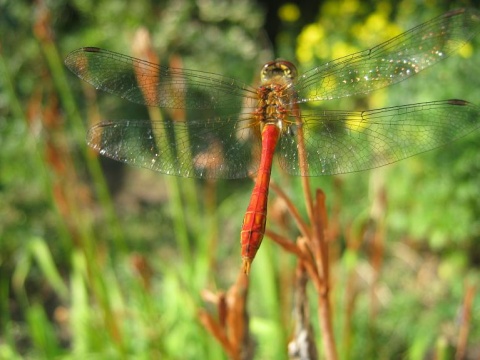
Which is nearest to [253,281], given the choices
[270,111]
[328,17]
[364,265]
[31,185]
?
[364,265]

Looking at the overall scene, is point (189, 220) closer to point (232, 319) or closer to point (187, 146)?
point (187, 146)

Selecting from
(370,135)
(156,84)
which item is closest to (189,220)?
(156,84)

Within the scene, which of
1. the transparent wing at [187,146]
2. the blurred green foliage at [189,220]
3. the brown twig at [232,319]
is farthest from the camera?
the blurred green foliage at [189,220]

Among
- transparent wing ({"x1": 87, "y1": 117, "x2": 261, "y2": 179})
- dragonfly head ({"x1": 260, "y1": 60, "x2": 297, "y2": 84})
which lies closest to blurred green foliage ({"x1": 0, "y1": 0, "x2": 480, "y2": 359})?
transparent wing ({"x1": 87, "y1": 117, "x2": 261, "y2": 179})

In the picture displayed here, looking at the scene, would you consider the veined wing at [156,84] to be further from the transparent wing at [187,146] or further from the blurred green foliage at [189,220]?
the blurred green foliage at [189,220]

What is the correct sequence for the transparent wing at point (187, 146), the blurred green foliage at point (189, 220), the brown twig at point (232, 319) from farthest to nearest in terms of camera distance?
the blurred green foliage at point (189, 220), the transparent wing at point (187, 146), the brown twig at point (232, 319)

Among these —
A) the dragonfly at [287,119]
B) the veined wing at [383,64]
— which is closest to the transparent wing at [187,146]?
the dragonfly at [287,119]
